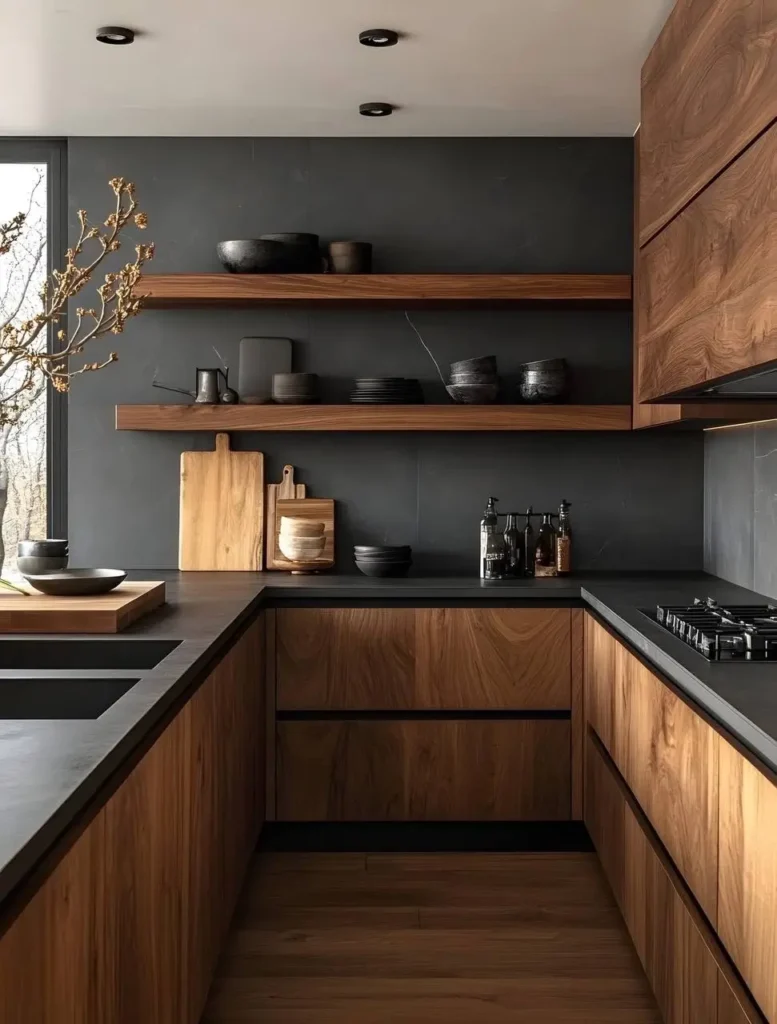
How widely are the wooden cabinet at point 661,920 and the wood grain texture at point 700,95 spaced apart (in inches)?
57.0

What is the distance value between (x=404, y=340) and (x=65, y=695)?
239cm

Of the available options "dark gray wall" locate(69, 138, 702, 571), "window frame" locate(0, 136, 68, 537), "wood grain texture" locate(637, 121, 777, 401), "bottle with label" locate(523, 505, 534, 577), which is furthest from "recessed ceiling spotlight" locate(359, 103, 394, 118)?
"bottle with label" locate(523, 505, 534, 577)

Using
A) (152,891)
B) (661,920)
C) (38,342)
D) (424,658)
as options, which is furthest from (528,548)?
(152,891)

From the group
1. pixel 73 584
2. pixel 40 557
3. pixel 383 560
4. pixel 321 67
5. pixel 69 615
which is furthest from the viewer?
pixel 383 560

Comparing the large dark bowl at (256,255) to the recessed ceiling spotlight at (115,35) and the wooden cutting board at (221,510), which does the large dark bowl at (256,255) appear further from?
the recessed ceiling spotlight at (115,35)

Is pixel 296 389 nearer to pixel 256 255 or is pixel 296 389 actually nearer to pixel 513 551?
pixel 256 255

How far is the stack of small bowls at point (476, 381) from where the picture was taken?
12.9ft

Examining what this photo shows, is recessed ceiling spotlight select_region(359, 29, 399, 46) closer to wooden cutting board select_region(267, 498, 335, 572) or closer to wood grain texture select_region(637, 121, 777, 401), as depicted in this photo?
wood grain texture select_region(637, 121, 777, 401)

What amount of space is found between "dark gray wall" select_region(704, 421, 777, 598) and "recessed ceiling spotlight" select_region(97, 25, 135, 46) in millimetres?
2151

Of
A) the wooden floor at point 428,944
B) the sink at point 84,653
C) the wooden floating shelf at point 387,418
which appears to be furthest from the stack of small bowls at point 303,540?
the sink at point 84,653

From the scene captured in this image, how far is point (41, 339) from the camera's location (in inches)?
166

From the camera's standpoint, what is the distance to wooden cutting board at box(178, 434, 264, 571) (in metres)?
4.17

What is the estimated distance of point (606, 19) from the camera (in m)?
3.02

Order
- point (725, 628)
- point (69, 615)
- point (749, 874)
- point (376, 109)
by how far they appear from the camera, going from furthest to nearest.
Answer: point (376, 109) → point (69, 615) → point (725, 628) → point (749, 874)
